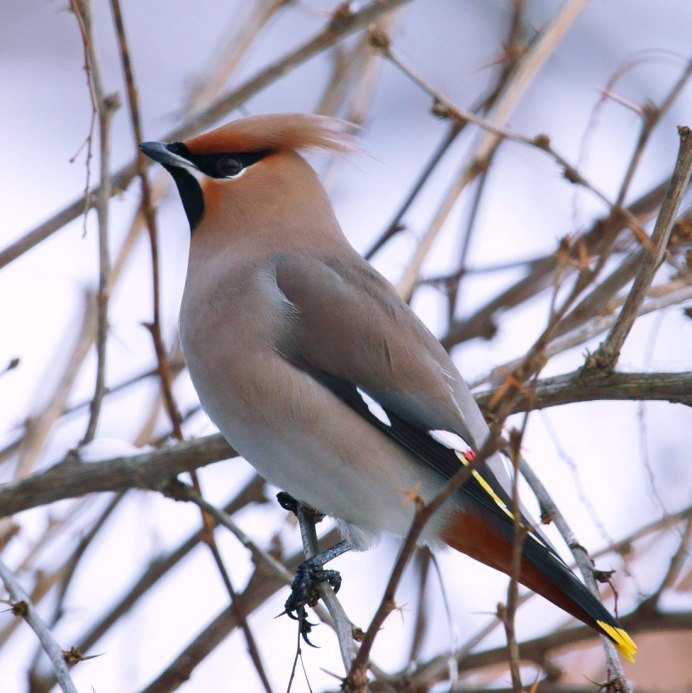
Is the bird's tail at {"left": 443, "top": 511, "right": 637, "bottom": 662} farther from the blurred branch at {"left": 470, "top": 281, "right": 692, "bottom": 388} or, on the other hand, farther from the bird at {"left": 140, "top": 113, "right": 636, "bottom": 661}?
the blurred branch at {"left": 470, "top": 281, "right": 692, "bottom": 388}

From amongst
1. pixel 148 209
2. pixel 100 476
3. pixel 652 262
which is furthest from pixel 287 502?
pixel 652 262

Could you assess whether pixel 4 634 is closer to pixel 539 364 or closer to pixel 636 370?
pixel 636 370

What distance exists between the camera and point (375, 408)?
3.26m

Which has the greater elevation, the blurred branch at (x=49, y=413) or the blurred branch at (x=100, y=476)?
the blurred branch at (x=49, y=413)

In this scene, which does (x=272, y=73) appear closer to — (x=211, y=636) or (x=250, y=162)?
Result: (x=250, y=162)

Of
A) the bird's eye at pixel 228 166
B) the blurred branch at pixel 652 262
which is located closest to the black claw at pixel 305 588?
the blurred branch at pixel 652 262

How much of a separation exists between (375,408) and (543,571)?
2.19ft

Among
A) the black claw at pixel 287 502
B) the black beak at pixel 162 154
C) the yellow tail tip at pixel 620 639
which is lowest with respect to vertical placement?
the yellow tail tip at pixel 620 639

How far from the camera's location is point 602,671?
14.5ft

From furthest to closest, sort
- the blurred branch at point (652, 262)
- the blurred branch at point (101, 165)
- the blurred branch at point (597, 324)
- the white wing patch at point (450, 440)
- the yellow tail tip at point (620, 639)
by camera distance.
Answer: the blurred branch at point (597, 324)
the white wing patch at point (450, 440)
the blurred branch at point (101, 165)
the yellow tail tip at point (620, 639)
the blurred branch at point (652, 262)

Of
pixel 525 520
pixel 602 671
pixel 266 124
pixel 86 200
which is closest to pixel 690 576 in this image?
pixel 602 671

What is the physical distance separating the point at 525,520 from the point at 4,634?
1711 millimetres

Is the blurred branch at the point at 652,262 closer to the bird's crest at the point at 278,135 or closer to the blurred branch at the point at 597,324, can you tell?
the blurred branch at the point at 597,324

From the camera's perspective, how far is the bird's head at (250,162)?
149 inches
